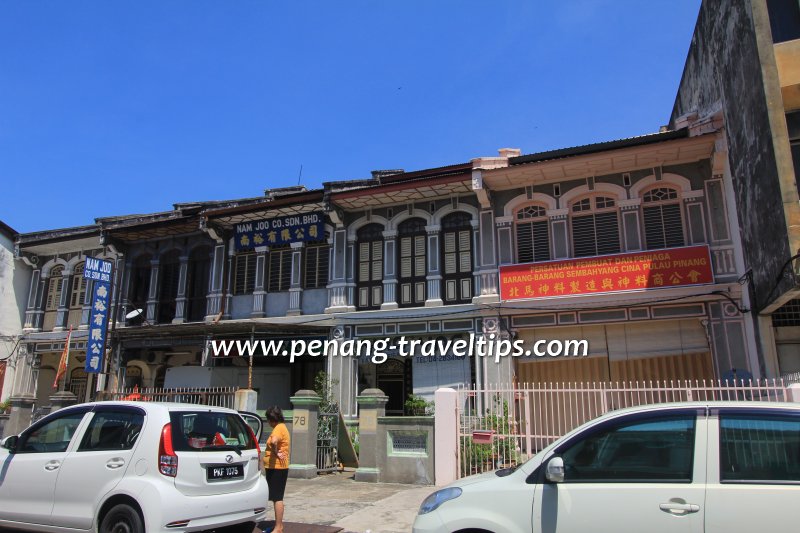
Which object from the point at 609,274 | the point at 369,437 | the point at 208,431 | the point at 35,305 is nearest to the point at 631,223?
the point at 609,274

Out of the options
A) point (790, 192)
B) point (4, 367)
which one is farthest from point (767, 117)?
point (4, 367)

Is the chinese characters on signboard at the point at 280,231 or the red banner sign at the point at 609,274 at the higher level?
the chinese characters on signboard at the point at 280,231

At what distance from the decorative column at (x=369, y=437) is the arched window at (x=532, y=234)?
608 cm

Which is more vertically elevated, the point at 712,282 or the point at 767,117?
the point at 767,117

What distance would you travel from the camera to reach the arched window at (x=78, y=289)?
21.0 m

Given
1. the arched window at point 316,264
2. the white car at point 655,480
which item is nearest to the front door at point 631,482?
the white car at point 655,480

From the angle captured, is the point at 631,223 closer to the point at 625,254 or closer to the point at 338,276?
the point at 625,254

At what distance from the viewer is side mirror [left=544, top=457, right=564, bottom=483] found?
13.8ft

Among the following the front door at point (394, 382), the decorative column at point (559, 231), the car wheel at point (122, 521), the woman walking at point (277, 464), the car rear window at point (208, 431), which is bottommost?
the car wheel at point (122, 521)

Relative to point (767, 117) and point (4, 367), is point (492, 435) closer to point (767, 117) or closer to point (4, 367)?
point (767, 117)

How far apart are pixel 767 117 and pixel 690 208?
4.13 metres

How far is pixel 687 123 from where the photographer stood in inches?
599

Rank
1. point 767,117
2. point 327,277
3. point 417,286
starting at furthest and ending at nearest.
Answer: point 327,277
point 417,286
point 767,117

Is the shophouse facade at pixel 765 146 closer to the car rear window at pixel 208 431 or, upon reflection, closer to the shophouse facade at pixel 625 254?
the shophouse facade at pixel 625 254
